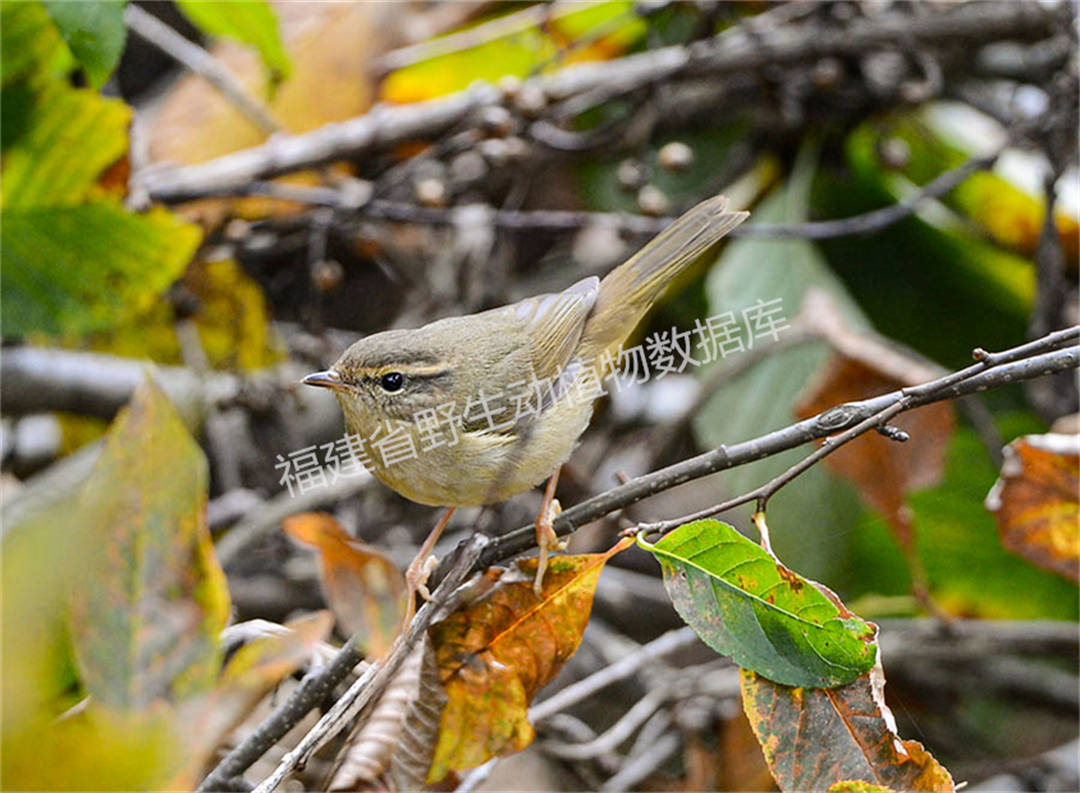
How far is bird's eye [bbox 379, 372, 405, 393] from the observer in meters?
1.70

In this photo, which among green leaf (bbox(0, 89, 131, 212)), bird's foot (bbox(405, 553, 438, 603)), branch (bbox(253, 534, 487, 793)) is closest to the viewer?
branch (bbox(253, 534, 487, 793))

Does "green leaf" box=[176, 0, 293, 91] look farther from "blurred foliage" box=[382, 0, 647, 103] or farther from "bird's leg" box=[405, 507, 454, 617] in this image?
"bird's leg" box=[405, 507, 454, 617]

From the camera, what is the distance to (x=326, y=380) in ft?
5.47

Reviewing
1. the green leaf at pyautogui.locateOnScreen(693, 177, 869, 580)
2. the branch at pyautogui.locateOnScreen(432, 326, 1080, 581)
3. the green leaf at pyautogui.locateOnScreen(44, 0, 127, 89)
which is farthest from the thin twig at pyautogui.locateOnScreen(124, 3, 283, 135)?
the branch at pyautogui.locateOnScreen(432, 326, 1080, 581)

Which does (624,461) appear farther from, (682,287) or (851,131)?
(851,131)

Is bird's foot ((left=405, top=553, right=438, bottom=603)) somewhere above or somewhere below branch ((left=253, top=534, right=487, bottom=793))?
below

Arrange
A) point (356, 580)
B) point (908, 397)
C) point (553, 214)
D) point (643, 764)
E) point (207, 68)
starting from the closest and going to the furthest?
point (908, 397) < point (356, 580) < point (643, 764) < point (553, 214) < point (207, 68)

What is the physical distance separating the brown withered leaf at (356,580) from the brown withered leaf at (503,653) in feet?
0.42

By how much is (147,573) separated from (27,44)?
4.44 feet

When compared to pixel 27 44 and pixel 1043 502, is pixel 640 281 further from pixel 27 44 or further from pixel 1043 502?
pixel 27 44

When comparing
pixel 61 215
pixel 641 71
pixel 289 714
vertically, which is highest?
pixel 61 215

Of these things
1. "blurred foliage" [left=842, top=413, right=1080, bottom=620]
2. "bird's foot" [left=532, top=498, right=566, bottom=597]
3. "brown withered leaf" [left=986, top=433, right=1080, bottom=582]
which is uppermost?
"bird's foot" [left=532, top=498, right=566, bottom=597]

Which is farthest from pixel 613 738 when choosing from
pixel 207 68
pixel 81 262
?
pixel 207 68

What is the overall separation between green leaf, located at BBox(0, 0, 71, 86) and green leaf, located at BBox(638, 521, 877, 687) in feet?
5.65
